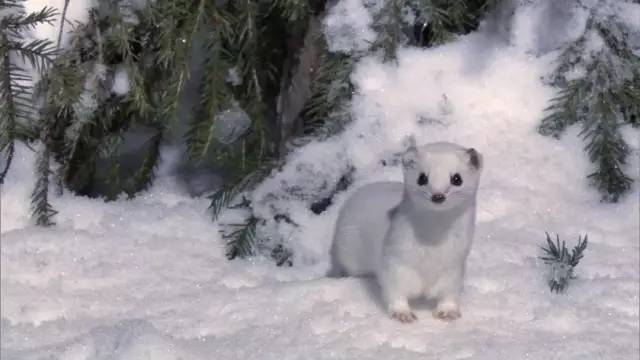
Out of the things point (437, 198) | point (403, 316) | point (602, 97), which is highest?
point (602, 97)

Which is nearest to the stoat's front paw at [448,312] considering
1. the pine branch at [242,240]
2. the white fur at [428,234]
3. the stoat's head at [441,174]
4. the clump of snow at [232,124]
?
the white fur at [428,234]

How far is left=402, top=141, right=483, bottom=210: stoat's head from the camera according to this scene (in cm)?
261

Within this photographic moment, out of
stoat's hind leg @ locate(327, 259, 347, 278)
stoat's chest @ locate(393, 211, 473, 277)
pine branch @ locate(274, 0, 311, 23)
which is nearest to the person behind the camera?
stoat's chest @ locate(393, 211, 473, 277)

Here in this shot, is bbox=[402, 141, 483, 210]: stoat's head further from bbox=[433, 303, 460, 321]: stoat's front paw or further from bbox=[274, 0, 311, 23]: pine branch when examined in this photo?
bbox=[274, 0, 311, 23]: pine branch

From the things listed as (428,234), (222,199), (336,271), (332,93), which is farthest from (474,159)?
(222,199)

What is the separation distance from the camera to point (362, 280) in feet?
10.2

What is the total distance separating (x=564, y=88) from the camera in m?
Result: 3.57

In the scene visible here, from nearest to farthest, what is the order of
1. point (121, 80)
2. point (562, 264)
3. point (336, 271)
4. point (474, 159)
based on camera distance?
point (474, 159) → point (562, 264) → point (336, 271) → point (121, 80)

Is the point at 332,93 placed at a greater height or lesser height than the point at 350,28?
lesser

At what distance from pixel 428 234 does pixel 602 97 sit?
105 centimetres

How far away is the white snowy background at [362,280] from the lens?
2791 millimetres

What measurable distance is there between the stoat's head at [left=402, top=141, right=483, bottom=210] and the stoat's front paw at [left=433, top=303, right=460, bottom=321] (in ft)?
1.08

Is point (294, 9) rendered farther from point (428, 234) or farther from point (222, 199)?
point (428, 234)

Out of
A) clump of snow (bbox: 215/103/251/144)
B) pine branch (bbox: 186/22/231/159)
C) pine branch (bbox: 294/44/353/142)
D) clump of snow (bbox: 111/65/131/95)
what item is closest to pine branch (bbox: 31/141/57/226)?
clump of snow (bbox: 111/65/131/95)
